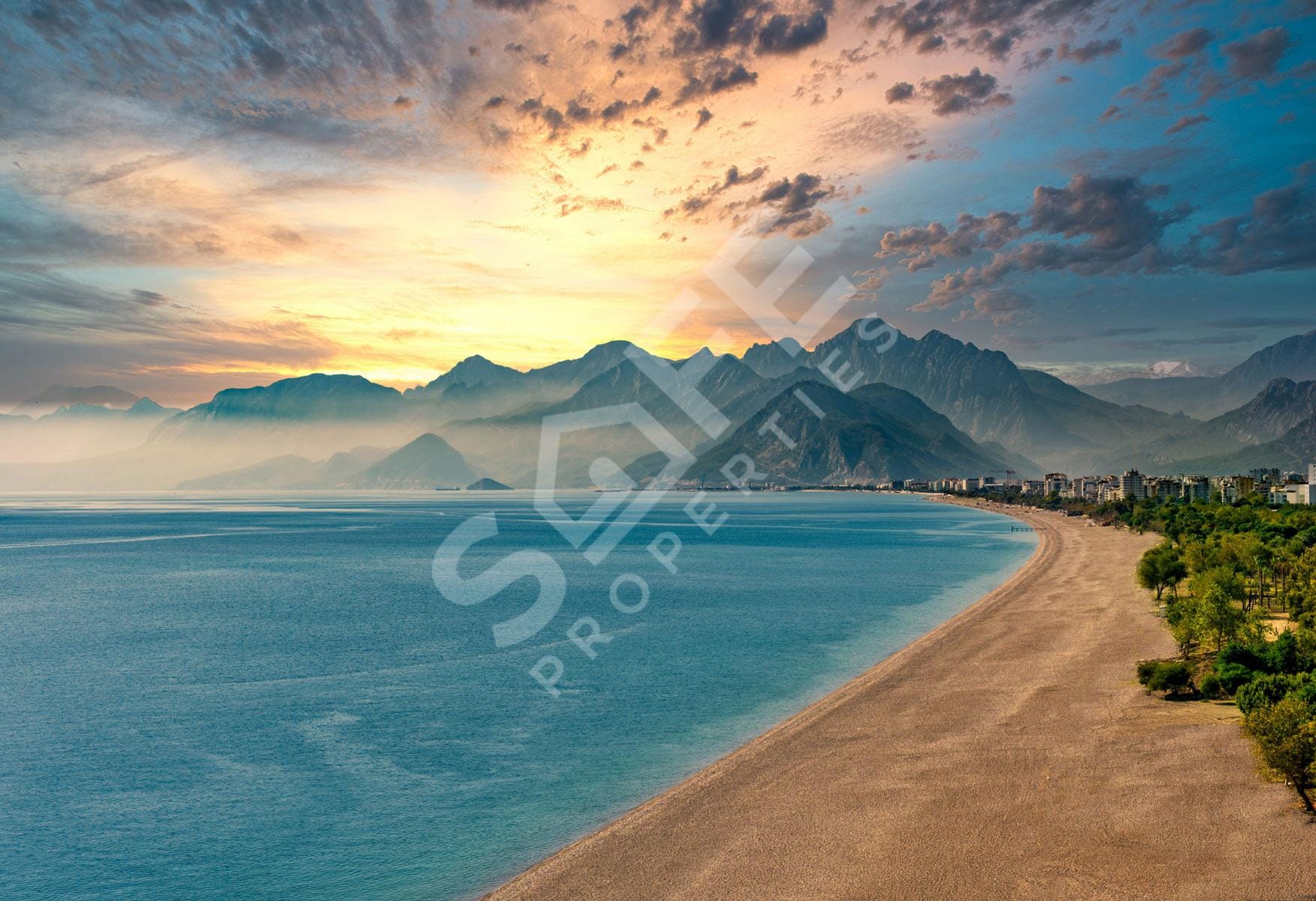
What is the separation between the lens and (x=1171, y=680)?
34.4 m

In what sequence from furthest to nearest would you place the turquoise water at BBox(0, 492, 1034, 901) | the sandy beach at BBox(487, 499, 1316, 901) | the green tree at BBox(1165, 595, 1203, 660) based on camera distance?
the green tree at BBox(1165, 595, 1203, 660), the turquoise water at BBox(0, 492, 1034, 901), the sandy beach at BBox(487, 499, 1316, 901)

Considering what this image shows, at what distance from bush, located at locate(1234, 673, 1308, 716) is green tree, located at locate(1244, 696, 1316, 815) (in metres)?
6.32

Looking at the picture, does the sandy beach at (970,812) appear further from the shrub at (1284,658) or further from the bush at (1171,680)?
the shrub at (1284,658)

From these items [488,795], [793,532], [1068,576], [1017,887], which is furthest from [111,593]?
[793,532]

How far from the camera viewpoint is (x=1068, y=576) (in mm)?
83625

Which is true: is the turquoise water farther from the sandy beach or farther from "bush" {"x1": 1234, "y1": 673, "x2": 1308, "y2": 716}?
"bush" {"x1": 1234, "y1": 673, "x2": 1308, "y2": 716}

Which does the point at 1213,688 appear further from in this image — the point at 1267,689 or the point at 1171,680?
the point at 1267,689

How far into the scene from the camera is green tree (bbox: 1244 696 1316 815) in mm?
20656

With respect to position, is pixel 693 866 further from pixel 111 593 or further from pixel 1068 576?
pixel 111 593

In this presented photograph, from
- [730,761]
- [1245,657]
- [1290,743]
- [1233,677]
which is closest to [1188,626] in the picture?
[1245,657]

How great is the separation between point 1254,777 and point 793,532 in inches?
6129

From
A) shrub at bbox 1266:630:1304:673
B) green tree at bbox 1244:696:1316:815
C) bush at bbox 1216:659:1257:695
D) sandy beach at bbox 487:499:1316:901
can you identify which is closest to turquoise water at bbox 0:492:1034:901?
sandy beach at bbox 487:499:1316:901

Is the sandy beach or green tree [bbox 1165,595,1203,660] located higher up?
green tree [bbox 1165,595,1203,660]

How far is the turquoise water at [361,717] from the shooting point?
74.7 feet
